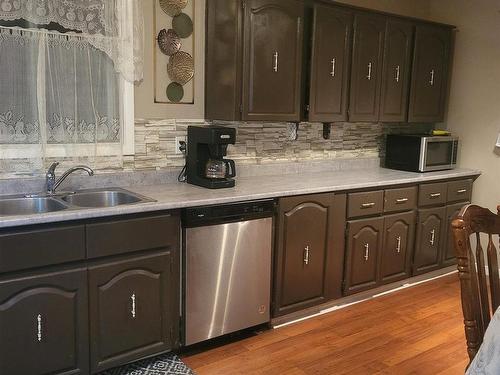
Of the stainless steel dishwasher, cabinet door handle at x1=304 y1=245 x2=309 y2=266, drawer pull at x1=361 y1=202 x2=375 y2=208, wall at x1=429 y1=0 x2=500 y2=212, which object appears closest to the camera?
the stainless steel dishwasher

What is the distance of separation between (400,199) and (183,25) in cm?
199

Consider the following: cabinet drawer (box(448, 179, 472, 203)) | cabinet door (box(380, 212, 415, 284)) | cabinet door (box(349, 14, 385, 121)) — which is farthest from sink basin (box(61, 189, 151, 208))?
cabinet drawer (box(448, 179, 472, 203))

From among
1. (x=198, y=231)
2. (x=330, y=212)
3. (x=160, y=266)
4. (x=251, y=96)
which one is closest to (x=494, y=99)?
(x=330, y=212)

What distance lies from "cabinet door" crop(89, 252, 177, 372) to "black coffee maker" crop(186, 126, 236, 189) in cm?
61

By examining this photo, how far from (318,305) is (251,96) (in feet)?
4.83

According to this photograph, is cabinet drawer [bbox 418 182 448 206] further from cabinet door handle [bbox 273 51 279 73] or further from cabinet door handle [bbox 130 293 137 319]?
cabinet door handle [bbox 130 293 137 319]

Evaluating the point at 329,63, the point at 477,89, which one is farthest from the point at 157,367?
the point at 477,89

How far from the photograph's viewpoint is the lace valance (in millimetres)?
2373

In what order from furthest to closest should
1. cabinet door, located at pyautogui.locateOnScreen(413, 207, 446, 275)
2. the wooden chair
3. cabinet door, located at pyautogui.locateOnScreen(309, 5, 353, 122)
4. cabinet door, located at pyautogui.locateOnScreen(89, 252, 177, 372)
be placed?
1. cabinet door, located at pyautogui.locateOnScreen(413, 207, 446, 275)
2. cabinet door, located at pyautogui.locateOnScreen(309, 5, 353, 122)
3. cabinet door, located at pyautogui.locateOnScreen(89, 252, 177, 372)
4. the wooden chair

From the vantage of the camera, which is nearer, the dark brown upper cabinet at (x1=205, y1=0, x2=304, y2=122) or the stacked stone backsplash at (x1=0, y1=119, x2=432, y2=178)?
the stacked stone backsplash at (x1=0, y1=119, x2=432, y2=178)

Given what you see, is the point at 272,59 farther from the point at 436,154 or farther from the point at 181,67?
the point at 436,154

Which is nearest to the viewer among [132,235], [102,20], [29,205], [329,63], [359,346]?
[132,235]

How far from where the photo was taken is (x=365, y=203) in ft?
11.0

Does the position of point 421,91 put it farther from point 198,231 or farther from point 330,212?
point 198,231
